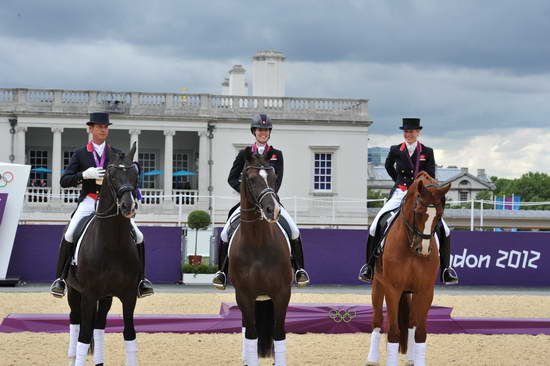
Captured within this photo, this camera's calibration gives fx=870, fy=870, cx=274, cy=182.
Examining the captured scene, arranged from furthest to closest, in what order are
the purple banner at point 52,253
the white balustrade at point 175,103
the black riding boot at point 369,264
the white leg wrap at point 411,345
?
the white balustrade at point 175,103, the purple banner at point 52,253, the black riding boot at point 369,264, the white leg wrap at point 411,345

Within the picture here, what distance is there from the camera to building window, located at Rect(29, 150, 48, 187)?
45.3m

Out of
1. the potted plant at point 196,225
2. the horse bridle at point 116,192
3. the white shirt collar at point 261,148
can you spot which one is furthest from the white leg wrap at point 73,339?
the potted plant at point 196,225

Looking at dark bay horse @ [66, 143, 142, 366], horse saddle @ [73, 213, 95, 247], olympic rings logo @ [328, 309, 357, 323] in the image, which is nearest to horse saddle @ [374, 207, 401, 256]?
olympic rings logo @ [328, 309, 357, 323]

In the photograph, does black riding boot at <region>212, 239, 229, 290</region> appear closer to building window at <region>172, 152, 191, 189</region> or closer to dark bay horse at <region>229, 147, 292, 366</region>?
dark bay horse at <region>229, 147, 292, 366</region>

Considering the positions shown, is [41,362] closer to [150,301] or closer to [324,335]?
[324,335]

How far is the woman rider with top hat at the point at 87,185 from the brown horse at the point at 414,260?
236cm

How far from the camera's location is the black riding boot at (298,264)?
847 cm

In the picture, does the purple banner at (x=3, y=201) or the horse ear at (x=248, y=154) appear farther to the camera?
the purple banner at (x=3, y=201)

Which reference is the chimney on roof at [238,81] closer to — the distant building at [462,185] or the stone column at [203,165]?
the stone column at [203,165]

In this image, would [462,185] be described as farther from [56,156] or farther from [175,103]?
[56,156]

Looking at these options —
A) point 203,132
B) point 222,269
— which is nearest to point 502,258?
point 222,269

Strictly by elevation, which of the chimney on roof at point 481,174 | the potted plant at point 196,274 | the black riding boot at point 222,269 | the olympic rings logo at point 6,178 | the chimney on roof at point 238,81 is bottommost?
the potted plant at point 196,274

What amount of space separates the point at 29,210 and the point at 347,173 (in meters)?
16.4

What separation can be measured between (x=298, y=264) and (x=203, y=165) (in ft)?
121
